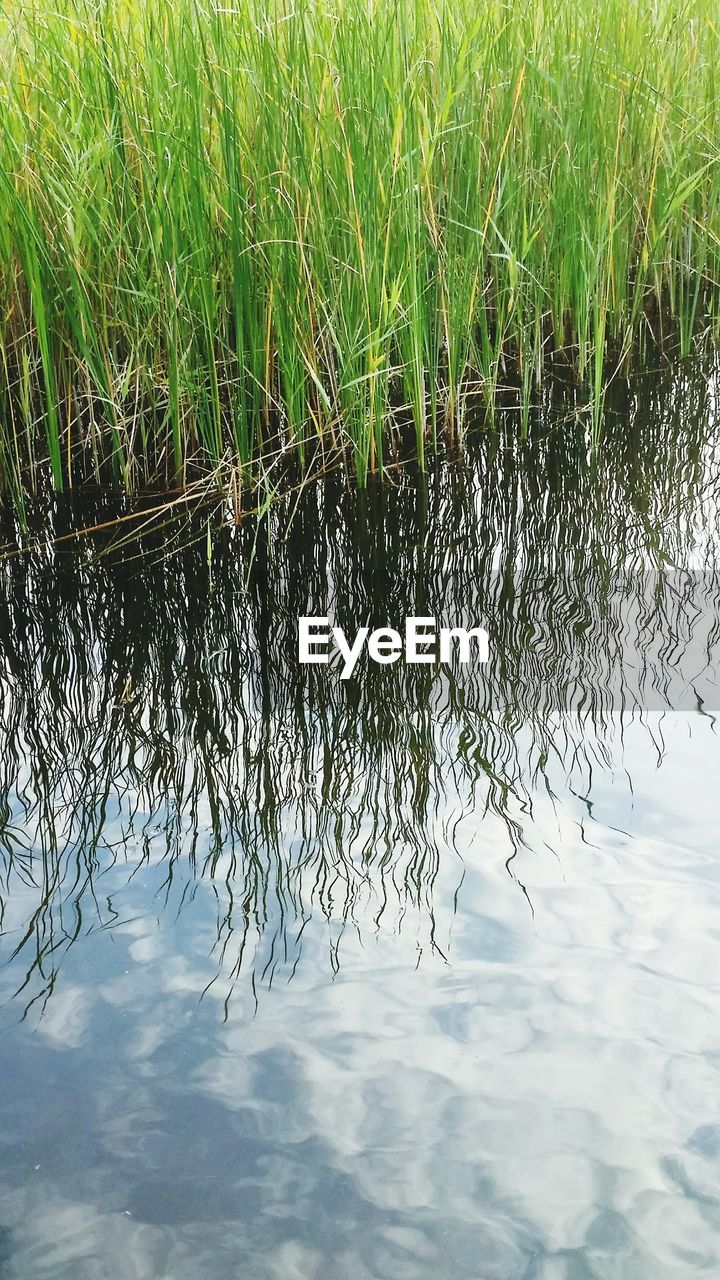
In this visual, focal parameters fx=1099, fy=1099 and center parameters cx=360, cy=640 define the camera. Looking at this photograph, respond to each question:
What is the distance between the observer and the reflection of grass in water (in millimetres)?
1254

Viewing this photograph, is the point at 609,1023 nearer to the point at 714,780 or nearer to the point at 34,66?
the point at 714,780

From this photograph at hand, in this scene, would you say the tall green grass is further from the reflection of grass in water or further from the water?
the water

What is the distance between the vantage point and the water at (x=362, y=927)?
88 cm

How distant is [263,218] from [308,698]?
1.13 meters

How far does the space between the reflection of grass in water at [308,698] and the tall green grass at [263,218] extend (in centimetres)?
29

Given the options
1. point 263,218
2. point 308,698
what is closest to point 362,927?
point 308,698

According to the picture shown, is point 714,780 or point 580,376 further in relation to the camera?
point 580,376

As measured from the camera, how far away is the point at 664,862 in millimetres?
Result: 1225

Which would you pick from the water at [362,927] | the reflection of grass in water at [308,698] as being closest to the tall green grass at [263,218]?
the reflection of grass in water at [308,698]

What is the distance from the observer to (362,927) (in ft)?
3.83

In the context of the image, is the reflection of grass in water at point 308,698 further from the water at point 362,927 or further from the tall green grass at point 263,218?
the tall green grass at point 263,218

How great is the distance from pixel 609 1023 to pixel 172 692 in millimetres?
857

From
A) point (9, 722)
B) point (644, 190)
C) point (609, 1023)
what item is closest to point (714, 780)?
point (609, 1023)

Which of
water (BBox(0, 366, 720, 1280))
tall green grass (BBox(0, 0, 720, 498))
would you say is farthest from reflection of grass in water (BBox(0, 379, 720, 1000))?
tall green grass (BBox(0, 0, 720, 498))
